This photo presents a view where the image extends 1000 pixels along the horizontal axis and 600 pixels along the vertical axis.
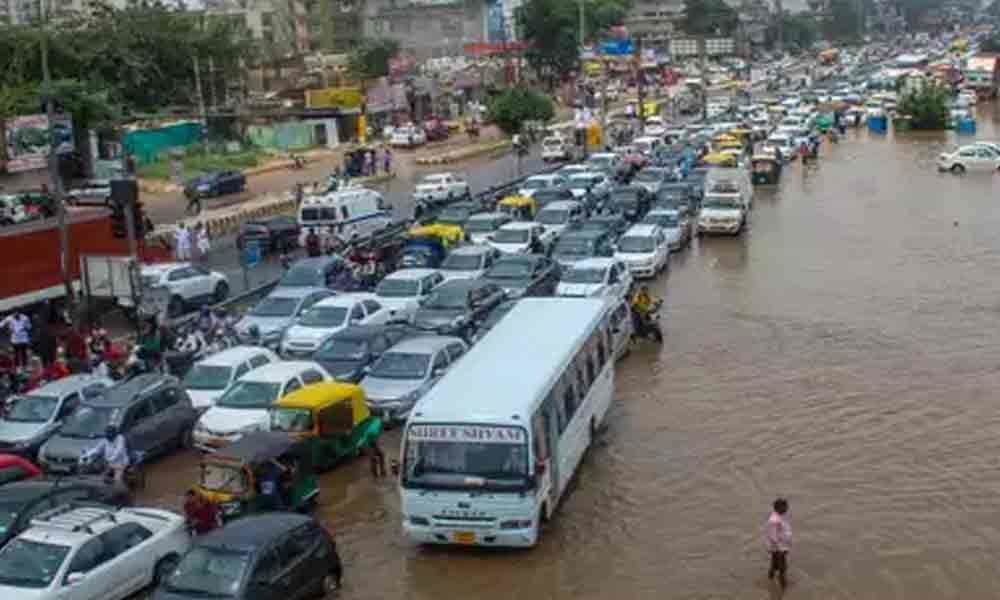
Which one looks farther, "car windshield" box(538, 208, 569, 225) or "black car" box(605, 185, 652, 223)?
"black car" box(605, 185, 652, 223)

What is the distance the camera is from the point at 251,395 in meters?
20.6

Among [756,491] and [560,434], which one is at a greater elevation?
[560,434]

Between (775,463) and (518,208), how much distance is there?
73.1 feet

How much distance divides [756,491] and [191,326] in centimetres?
1361

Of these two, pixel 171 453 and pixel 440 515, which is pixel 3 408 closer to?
Result: pixel 171 453

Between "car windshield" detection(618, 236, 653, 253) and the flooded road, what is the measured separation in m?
1.07

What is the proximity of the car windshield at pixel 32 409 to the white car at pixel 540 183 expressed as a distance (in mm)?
25602

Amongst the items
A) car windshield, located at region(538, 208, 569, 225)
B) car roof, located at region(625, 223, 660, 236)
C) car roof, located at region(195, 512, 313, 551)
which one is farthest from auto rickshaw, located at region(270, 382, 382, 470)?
car windshield, located at region(538, 208, 569, 225)

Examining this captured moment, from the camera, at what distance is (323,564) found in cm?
1475

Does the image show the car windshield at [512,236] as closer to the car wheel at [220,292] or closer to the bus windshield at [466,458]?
the car wheel at [220,292]

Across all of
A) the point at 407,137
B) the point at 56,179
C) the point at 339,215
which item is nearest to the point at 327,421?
the point at 56,179

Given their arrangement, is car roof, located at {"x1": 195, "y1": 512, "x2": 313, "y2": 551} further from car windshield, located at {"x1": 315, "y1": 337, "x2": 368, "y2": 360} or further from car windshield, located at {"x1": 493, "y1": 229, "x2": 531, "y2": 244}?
car windshield, located at {"x1": 493, "y1": 229, "x2": 531, "y2": 244}

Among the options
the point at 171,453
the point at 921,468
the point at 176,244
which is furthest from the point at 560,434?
the point at 176,244

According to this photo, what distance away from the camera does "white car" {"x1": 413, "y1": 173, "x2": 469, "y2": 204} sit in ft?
155
